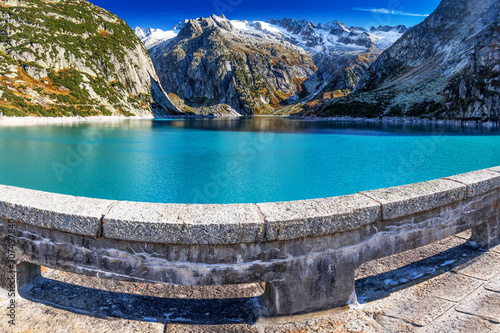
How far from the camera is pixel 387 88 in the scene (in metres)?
149

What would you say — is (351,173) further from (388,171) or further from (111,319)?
(111,319)

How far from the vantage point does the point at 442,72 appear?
12650cm

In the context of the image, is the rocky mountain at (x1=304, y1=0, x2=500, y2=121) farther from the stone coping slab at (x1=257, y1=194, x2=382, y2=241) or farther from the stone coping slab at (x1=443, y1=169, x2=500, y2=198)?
the stone coping slab at (x1=257, y1=194, x2=382, y2=241)

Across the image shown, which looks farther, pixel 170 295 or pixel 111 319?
pixel 170 295

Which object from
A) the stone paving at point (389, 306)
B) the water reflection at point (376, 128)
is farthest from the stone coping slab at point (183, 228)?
the water reflection at point (376, 128)

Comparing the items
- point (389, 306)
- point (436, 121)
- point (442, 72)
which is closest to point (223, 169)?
point (389, 306)

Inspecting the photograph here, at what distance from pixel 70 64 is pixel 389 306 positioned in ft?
559

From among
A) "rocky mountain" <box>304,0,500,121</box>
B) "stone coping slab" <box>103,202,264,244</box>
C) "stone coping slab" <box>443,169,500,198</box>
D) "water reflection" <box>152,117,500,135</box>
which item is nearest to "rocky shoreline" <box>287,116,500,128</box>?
"water reflection" <box>152,117,500,135</box>

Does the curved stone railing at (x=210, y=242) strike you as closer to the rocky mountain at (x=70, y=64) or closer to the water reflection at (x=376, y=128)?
the water reflection at (x=376, y=128)

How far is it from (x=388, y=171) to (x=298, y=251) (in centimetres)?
2927

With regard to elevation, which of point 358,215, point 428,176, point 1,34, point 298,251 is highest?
point 1,34

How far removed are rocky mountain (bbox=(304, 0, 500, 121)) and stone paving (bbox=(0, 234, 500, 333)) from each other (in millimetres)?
109009

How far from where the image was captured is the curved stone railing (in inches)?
159

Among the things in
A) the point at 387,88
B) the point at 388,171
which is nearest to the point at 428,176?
the point at 388,171
